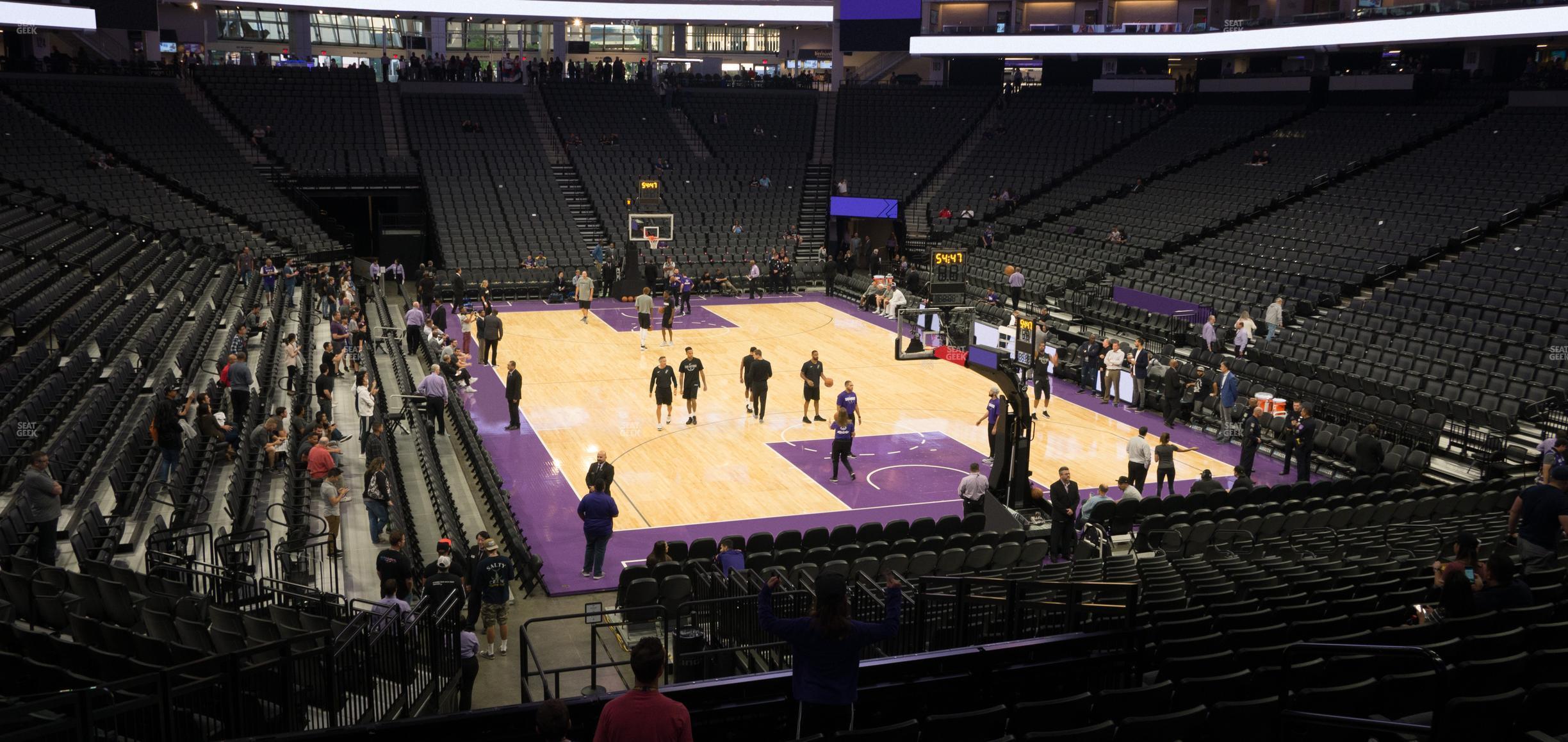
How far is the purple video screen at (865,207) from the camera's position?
135 ft

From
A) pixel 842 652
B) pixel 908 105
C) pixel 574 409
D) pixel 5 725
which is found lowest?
pixel 574 409

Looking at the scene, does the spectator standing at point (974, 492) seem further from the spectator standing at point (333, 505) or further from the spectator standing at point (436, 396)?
the spectator standing at point (436, 396)

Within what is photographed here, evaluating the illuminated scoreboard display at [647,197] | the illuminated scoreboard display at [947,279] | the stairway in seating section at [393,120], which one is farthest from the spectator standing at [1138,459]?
the stairway in seating section at [393,120]

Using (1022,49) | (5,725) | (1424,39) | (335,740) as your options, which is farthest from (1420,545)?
(1022,49)

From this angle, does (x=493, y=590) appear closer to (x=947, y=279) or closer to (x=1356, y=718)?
(x=1356, y=718)

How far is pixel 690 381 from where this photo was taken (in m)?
21.2

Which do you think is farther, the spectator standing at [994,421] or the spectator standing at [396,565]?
the spectator standing at [994,421]

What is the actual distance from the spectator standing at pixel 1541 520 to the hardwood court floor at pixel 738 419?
843 centimetres

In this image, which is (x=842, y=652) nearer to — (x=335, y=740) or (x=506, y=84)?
(x=335, y=740)

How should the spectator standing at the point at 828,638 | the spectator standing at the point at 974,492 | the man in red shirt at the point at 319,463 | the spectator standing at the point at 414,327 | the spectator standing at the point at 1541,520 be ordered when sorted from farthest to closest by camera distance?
the spectator standing at the point at 414,327 → the spectator standing at the point at 974,492 → the man in red shirt at the point at 319,463 → the spectator standing at the point at 1541,520 → the spectator standing at the point at 828,638

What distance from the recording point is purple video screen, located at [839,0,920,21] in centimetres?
4853

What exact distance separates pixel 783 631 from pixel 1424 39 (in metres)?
32.0

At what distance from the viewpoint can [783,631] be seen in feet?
19.0

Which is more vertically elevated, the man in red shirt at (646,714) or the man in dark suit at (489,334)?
the man in red shirt at (646,714)
